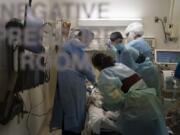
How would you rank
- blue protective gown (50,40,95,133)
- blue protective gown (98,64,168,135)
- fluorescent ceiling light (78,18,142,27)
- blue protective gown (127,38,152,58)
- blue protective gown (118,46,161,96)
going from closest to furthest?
blue protective gown (98,64,168,135), blue protective gown (50,40,95,133), blue protective gown (118,46,161,96), blue protective gown (127,38,152,58), fluorescent ceiling light (78,18,142,27)

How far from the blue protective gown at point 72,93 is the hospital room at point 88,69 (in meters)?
0.01

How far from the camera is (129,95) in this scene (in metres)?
2.17

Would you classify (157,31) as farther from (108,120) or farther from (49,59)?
(108,120)

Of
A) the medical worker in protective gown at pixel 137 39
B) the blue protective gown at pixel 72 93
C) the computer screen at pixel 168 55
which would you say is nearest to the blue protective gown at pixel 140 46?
the medical worker in protective gown at pixel 137 39

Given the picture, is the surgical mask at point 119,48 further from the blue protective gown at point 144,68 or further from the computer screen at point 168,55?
the computer screen at point 168,55

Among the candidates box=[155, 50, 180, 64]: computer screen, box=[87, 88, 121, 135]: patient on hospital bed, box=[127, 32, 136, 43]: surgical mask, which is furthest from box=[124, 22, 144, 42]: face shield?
box=[87, 88, 121, 135]: patient on hospital bed

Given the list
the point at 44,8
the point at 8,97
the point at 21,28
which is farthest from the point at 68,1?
the point at 8,97

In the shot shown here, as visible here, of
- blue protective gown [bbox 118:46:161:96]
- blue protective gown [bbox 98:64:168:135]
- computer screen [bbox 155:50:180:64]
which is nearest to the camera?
blue protective gown [bbox 98:64:168:135]

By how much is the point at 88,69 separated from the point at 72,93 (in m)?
0.31

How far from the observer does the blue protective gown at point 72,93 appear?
2.86 meters

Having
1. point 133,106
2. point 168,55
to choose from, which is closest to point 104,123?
point 133,106

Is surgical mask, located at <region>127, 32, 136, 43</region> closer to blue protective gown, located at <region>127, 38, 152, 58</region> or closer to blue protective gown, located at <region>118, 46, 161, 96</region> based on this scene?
blue protective gown, located at <region>127, 38, 152, 58</region>

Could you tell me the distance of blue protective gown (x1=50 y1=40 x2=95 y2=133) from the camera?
2.86 m

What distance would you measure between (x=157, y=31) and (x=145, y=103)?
126 inches
